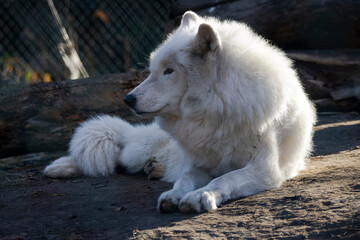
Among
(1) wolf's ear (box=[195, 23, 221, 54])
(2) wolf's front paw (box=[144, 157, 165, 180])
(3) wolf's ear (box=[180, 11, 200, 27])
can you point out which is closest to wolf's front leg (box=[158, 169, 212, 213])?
(2) wolf's front paw (box=[144, 157, 165, 180])

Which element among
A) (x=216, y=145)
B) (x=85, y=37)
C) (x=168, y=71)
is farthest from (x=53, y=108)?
(x=216, y=145)

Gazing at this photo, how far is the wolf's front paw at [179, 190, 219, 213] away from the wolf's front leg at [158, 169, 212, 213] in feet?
0.29

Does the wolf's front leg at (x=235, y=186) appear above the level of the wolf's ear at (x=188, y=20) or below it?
below

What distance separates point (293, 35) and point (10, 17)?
3866mm

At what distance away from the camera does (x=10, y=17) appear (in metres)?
6.03

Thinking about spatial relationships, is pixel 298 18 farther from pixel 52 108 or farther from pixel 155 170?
pixel 52 108

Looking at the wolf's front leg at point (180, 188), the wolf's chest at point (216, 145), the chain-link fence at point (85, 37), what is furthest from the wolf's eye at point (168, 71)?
the chain-link fence at point (85, 37)

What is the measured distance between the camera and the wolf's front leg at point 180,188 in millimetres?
2557

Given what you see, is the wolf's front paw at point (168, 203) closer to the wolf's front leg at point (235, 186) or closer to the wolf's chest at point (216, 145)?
the wolf's front leg at point (235, 186)

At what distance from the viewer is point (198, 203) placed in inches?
97.1

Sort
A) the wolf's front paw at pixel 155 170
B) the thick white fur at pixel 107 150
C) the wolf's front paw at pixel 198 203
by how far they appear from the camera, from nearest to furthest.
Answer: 1. the wolf's front paw at pixel 198 203
2. the wolf's front paw at pixel 155 170
3. the thick white fur at pixel 107 150

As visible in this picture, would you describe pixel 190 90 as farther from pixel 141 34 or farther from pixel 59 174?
pixel 141 34

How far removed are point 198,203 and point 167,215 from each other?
A: 7.5 inches

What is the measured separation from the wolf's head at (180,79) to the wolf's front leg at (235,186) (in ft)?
1.79
